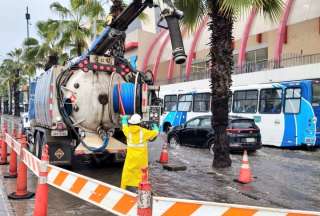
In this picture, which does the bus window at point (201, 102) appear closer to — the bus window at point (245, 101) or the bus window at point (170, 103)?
the bus window at point (245, 101)

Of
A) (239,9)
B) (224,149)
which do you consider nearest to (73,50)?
(224,149)

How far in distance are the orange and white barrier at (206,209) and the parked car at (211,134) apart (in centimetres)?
1352

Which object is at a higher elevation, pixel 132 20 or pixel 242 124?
pixel 132 20

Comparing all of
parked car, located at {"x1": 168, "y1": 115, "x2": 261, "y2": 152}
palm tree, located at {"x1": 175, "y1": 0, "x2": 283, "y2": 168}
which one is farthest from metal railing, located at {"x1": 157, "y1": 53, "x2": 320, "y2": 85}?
palm tree, located at {"x1": 175, "y1": 0, "x2": 283, "y2": 168}

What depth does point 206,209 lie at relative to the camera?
3836mm

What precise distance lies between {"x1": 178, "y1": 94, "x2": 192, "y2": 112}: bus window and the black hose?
18155 mm

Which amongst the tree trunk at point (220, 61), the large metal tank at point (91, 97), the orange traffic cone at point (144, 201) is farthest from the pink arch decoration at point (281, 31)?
the orange traffic cone at point (144, 201)

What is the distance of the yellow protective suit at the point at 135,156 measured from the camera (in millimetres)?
7422

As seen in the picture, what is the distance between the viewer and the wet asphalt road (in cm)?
871

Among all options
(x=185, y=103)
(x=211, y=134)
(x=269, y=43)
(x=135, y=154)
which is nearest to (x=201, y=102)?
(x=185, y=103)

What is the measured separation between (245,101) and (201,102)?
352 centimetres

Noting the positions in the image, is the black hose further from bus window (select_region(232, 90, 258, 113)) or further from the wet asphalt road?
bus window (select_region(232, 90, 258, 113))

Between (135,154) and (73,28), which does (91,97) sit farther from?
(73,28)

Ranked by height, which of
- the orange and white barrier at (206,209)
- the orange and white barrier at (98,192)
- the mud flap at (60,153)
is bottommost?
the mud flap at (60,153)
